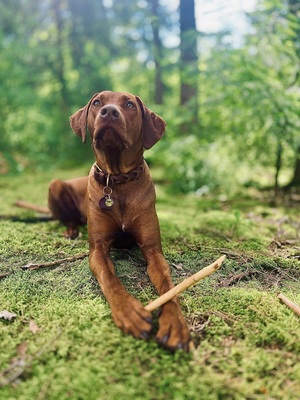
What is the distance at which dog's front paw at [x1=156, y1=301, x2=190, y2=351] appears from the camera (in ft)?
6.18

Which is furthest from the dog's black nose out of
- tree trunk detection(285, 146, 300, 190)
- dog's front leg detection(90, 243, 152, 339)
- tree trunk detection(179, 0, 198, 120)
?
tree trunk detection(285, 146, 300, 190)

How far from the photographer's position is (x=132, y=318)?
2.04m

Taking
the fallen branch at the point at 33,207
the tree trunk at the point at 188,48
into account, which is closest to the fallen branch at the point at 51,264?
the fallen branch at the point at 33,207

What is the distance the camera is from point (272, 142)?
5660 millimetres

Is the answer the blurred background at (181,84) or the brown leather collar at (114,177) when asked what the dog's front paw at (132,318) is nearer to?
the brown leather collar at (114,177)

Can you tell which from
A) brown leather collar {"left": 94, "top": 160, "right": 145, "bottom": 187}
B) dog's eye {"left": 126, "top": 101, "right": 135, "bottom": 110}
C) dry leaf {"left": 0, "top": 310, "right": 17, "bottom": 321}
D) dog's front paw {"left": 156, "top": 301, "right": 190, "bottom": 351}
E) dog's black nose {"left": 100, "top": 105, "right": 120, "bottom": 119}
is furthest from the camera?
brown leather collar {"left": 94, "top": 160, "right": 145, "bottom": 187}

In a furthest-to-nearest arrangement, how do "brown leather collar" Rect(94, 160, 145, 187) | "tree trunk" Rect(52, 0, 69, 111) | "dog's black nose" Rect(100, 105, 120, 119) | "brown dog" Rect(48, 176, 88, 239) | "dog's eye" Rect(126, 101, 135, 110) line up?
"tree trunk" Rect(52, 0, 69, 111), "brown dog" Rect(48, 176, 88, 239), "brown leather collar" Rect(94, 160, 145, 187), "dog's eye" Rect(126, 101, 135, 110), "dog's black nose" Rect(100, 105, 120, 119)

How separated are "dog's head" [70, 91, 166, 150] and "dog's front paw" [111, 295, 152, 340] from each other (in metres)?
1.18

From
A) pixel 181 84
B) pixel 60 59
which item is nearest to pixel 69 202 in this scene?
pixel 181 84

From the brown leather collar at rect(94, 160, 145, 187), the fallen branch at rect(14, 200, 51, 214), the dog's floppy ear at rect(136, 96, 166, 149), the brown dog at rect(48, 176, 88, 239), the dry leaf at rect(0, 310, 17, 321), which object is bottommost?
the fallen branch at rect(14, 200, 51, 214)

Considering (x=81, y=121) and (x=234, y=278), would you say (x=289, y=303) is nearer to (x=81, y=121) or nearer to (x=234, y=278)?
(x=234, y=278)

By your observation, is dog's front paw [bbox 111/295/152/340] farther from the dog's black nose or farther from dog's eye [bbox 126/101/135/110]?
dog's eye [bbox 126/101/135/110]

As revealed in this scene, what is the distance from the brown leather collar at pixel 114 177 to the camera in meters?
2.97

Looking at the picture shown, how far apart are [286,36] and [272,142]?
1.54 metres
